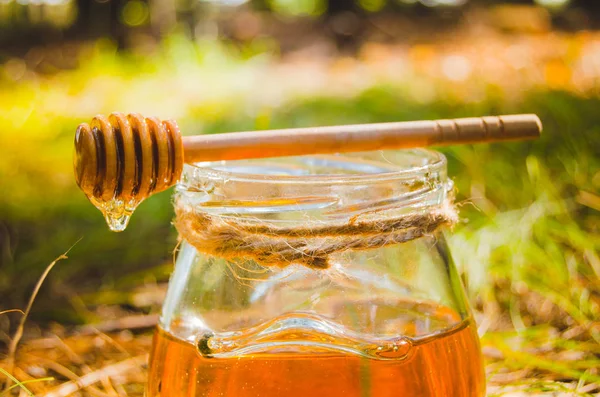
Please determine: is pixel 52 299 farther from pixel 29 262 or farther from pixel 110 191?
pixel 110 191

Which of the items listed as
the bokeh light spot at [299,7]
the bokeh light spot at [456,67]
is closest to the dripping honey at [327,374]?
the bokeh light spot at [456,67]

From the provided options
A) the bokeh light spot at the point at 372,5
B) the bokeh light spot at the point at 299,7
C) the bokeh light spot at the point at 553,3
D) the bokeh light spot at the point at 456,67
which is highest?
the bokeh light spot at the point at 553,3

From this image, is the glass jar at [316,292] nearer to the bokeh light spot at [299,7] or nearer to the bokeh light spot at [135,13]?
the bokeh light spot at [135,13]

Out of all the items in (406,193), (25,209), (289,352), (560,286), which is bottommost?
(25,209)

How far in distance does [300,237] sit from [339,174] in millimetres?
61

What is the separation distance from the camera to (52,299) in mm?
989

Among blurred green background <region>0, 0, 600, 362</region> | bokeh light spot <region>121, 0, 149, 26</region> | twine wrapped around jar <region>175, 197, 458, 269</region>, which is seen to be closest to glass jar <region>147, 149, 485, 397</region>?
twine wrapped around jar <region>175, 197, 458, 269</region>

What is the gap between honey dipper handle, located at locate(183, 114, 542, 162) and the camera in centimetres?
49

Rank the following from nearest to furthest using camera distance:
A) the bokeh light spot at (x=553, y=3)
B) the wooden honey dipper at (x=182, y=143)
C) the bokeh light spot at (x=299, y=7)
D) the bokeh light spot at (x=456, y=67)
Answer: the wooden honey dipper at (x=182, y=143), the bokeh light spot at (x=456, y=67), the bokeh light spot at (x=553, y=3), the bokeh light spot at (x=299, y=7)

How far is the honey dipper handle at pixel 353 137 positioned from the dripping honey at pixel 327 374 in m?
0.15

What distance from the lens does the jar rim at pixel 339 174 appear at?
1.62ft

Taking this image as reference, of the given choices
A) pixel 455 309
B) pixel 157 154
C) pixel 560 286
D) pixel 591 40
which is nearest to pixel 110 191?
pixel 157 154

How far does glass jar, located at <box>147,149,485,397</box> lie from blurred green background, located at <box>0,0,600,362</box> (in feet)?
0.54

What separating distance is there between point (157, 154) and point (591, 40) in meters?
2.98
